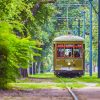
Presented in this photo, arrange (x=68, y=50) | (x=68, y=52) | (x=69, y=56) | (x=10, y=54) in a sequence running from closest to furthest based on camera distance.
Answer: (x=10, y=54), (x=69, y=56), (x=68, y=52), (x=68, y=50)

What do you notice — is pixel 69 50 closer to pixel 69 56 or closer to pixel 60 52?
pixel 69 56

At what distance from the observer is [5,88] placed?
73.4ft

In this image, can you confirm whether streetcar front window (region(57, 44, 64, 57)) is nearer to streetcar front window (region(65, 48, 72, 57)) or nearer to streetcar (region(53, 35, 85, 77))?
streetcar (region(53, 35, 85, 77))

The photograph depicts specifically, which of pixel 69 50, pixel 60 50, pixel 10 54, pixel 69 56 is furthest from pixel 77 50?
pixel 10 54

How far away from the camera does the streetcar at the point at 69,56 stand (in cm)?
4069

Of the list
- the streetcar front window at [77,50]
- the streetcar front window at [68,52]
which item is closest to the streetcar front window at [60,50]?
the streetcar front window at [68,52]

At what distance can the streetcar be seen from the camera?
40688 mm

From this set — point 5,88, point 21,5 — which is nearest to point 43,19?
point 21,5

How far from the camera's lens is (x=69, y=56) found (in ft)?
134

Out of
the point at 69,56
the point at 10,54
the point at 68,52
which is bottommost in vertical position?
the point at 69,56

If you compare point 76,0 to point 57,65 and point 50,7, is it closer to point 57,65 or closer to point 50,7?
point 50,7

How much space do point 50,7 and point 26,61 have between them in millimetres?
21028

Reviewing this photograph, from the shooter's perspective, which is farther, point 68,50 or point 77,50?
point 68,50

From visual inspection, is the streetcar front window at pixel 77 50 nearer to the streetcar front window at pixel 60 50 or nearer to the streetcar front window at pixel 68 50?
the streetcar front window at pixel 68 50
